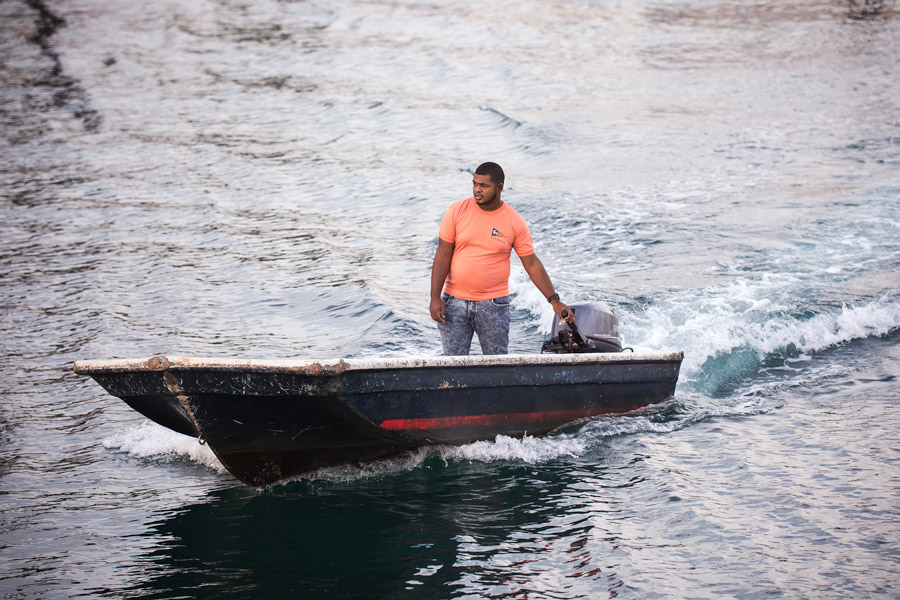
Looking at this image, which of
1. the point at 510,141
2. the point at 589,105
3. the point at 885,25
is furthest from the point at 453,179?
the point at 885,25

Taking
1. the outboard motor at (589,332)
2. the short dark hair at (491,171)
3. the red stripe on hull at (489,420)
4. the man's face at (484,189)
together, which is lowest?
the red stripe on hull at (489,420)

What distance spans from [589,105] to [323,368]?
58.8 ft

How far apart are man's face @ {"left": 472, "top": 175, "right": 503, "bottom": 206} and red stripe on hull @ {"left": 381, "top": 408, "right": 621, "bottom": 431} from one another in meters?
1.61

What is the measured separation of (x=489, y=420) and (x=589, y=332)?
1427mm

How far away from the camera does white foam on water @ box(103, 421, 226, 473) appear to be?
7.41 meters

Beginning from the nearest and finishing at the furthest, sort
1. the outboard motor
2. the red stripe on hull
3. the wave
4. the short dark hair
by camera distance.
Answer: the short dark hair → the red stripe on hull → the outboard motor → the wave

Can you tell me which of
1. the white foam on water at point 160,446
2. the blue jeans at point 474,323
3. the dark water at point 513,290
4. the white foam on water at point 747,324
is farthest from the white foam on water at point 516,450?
the white foam on water at point 747,324

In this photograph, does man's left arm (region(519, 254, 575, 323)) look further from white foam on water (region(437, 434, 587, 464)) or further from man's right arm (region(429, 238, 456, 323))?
white foam on water (region(437, 434, 587, 464))

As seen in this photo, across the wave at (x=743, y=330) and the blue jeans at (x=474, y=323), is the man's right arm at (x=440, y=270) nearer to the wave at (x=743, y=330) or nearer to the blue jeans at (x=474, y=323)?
the blue jeans at (x=474, y=323)

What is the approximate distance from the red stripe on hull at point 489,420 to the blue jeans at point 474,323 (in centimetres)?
52

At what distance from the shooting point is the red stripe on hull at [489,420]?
6609 mm

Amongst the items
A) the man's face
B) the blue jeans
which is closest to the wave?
the blue jeans

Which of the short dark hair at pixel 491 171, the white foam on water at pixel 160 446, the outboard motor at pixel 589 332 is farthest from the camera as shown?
the outboard motor at pixel 589 332

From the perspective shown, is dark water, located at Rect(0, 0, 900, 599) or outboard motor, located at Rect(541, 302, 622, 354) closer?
dark water, located at Rect(0, 0, 900, 599)
